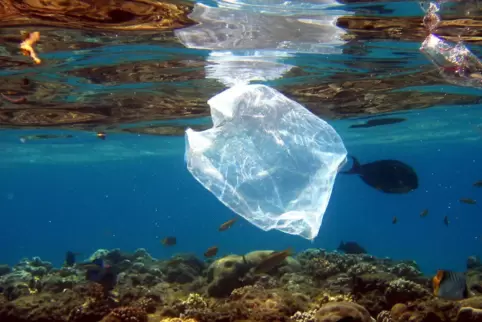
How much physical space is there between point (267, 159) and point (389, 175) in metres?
7.03

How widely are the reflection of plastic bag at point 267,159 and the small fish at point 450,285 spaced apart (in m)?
3.19

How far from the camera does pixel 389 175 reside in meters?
12.7

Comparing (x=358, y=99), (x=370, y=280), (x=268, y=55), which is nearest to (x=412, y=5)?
(x=268, y=55)

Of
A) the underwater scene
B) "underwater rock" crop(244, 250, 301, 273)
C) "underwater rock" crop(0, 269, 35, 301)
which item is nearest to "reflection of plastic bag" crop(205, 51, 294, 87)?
the underwater scene

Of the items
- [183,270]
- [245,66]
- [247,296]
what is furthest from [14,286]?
[245,66]

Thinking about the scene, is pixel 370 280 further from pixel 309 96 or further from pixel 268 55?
pixel 309 96

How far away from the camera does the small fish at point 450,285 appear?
7715 mm

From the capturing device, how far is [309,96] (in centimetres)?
1806

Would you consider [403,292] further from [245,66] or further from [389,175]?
[245,66]

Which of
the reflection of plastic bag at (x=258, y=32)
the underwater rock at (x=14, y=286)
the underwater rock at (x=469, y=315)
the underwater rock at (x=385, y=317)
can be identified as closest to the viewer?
the underwater rock at (x=469, y=315)

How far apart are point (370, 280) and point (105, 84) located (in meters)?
11.3

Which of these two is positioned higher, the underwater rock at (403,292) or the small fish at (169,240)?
the underwater rock at (403,292)

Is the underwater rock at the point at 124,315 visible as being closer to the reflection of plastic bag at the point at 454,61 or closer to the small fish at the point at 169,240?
the small fish at the point at 169,240

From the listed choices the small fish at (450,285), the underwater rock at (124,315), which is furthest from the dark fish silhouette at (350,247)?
the underwater rock at (124,315)
